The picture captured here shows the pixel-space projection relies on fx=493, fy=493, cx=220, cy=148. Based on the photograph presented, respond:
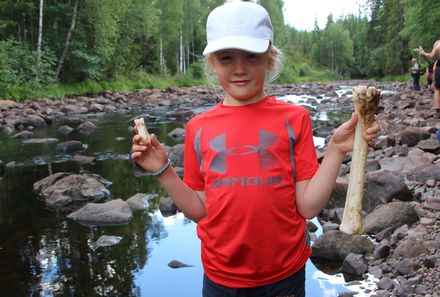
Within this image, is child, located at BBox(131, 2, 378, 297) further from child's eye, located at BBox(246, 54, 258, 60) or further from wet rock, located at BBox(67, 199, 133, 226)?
wet rock, located at BBox(67, 199, 133, 226)

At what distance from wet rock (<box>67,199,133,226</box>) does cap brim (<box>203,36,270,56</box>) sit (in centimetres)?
447

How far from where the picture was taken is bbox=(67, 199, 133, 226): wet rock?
6.06 metres

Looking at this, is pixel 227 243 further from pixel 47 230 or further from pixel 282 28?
pixel 282 28

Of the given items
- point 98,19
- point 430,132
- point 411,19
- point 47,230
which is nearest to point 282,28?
point 98,19

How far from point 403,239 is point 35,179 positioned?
6.25 m

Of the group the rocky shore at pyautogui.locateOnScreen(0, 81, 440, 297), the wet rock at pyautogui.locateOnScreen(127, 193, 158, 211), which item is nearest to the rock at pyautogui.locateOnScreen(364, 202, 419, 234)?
the rocky shore at pyautogui.locateOnScreen(0, 81, 440, 297)

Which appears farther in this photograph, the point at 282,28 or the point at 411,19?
the point at 282,28

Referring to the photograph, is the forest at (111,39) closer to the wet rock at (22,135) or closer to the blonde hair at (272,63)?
the wet rock at (22,135)

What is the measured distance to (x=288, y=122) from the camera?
200 cm

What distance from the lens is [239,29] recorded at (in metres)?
1.94

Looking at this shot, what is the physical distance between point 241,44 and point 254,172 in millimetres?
500

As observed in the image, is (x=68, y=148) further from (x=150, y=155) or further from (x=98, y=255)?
(x=150, y=155)

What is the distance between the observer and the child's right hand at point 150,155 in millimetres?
2062

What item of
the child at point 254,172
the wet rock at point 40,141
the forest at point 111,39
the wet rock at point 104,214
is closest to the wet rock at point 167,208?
the wet rock at point 104,214
